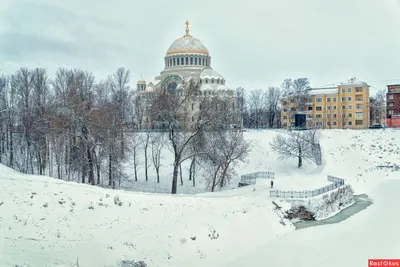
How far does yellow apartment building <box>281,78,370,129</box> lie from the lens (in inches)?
2152

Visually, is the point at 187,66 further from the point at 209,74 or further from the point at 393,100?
the point at 393,100

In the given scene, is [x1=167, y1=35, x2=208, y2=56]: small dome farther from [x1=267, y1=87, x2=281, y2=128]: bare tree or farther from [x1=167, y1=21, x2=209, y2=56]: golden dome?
[x1=267, y1=87, x2=281, y2=128]: bare tree

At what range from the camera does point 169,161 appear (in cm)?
4200

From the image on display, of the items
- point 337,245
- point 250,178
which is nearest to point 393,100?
point 250,178

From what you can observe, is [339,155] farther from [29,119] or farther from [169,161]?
[29,119]

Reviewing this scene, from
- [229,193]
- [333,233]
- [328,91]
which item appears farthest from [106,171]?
[328,91]

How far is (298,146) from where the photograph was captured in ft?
120

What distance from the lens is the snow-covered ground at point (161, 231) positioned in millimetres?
13578

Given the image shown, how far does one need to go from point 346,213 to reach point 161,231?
43.3ft

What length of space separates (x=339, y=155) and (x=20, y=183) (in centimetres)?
3084

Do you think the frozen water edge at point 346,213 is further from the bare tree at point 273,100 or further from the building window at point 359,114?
the bare tree at point 273,100

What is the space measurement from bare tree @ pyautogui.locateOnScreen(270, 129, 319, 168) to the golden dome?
1315 inches

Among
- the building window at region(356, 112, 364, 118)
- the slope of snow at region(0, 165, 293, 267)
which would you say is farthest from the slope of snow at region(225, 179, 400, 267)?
the building window at region(356, 112, 364, 118)

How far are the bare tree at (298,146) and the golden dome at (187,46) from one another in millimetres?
33401
